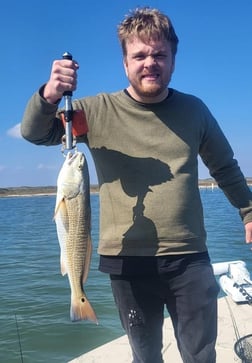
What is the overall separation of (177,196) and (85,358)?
2559mm

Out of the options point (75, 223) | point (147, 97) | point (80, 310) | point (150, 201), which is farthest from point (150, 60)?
point (80, 310)

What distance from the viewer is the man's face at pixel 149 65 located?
2900 mm

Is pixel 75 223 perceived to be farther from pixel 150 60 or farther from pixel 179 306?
pixel 150 60

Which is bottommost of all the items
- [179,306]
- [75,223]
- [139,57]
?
[179,306]

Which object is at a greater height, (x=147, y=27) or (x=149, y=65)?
(x=147, y=27)

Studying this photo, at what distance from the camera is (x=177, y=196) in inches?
122

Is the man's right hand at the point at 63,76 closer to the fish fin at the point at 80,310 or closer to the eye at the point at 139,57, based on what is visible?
the eye at the point at 139,57

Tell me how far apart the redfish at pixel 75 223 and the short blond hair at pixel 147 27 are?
885 millimetres

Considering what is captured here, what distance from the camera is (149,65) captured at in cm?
288

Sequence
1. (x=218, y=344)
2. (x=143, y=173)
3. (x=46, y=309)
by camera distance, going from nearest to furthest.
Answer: (x=143, y=173) → (x=218, y=344) → (x=46, y=309)

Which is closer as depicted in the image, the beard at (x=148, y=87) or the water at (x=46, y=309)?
the beard at (x=148, y=87)

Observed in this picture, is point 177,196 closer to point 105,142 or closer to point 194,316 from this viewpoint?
point 105,142

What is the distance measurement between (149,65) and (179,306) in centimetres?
166

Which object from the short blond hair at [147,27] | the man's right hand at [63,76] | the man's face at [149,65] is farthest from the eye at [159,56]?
the man's right hand at [63,76]
